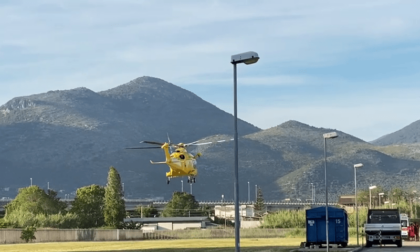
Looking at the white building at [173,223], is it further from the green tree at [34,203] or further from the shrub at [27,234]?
the shrub at [27,234]

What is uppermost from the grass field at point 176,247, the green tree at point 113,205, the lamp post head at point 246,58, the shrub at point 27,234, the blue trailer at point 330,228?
the lamp post head at point 246,58

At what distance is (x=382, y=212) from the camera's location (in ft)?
228

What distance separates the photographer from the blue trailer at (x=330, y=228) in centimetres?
6197

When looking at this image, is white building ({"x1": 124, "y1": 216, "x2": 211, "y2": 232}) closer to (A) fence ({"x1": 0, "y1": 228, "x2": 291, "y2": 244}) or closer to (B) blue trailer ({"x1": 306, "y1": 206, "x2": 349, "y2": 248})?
(A) fence ({"x1": 0, "y1": 228, "x2": 291, "y2": 244})

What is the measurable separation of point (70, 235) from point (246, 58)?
81883 millimetres

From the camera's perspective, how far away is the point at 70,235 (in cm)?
11125

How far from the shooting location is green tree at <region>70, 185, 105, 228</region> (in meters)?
151

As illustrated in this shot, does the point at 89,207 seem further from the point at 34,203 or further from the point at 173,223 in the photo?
the point at 173,223

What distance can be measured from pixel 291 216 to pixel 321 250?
80254mm

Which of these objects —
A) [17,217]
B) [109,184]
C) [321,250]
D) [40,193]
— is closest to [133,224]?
[109,184]

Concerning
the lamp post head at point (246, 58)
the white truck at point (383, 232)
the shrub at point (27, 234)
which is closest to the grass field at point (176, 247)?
the white truck at point (383, 232)

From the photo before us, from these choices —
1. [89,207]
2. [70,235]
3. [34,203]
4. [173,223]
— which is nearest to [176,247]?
[70,235]

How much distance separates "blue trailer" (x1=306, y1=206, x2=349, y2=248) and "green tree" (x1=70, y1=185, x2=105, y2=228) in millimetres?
91373

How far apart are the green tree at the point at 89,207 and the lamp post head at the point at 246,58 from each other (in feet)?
389
